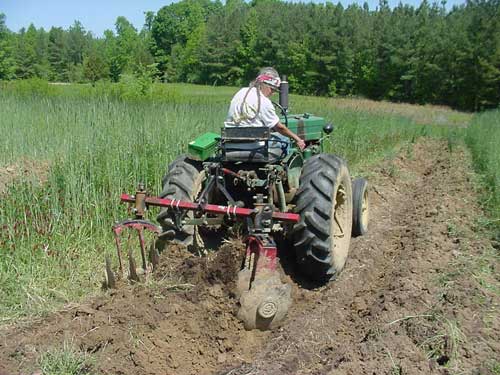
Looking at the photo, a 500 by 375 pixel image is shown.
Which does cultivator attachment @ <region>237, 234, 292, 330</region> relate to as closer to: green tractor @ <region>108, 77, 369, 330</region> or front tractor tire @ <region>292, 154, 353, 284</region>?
green tractor @ <region>108, 77, 369, 330</region>

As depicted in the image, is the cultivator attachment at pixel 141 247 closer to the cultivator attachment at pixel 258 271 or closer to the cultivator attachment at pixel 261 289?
the cultivator attachment at pixel 258 271

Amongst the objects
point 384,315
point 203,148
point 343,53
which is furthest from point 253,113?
point 343,53

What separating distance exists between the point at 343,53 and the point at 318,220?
5165cm

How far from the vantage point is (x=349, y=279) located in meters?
5.27

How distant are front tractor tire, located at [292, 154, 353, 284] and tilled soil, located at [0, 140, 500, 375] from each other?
0.22 metres

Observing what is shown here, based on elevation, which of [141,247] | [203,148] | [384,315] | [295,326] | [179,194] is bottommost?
[295,326]

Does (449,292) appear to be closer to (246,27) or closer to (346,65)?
(346,65)

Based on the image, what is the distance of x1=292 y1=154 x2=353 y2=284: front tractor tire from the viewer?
15.3 ft

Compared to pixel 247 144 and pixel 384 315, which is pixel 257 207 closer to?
pixel 247 144

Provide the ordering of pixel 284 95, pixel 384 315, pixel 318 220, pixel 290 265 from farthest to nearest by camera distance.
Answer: pixel 284 95, pixel 290 265, pixel 318 220, pixel 384 315

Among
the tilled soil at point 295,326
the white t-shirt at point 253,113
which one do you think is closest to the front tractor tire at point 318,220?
the tilled soil at point 295,326

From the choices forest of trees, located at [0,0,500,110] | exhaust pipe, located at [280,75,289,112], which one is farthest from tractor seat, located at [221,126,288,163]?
forest of trees, located at [0,0,500,110]

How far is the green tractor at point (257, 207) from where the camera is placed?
4.11m

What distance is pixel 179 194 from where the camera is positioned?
486cm
